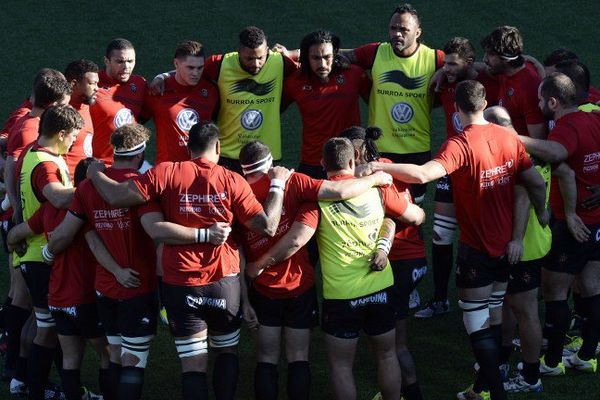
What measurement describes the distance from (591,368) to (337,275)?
249 centimetres

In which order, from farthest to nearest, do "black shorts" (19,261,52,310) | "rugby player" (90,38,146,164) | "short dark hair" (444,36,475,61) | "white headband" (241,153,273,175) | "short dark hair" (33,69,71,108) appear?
"rugby player" (90,38,146,164) → "short dark hair" (444,36,475,61) → "short dark hair" (33,69,71,108) → "black shorts" (19,261,52,310) → "white headband" (241,153,273,175)

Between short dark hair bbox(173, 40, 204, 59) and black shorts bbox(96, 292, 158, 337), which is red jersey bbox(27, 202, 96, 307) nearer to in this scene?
black shorts bbox(96, 292, 158, 337)

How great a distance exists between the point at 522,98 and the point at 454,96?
0.65 m

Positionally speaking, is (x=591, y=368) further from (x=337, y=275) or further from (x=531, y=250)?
(x=337, y=275)

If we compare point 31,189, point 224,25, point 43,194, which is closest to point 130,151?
point 43,194

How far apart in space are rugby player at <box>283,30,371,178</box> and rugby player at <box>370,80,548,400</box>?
210cm

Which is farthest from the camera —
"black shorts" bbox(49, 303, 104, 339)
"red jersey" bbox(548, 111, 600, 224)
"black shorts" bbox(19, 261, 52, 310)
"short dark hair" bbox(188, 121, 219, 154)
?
"red jersey" bbox(548, 111, 600, 224)

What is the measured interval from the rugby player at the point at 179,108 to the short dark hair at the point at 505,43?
8.36ft

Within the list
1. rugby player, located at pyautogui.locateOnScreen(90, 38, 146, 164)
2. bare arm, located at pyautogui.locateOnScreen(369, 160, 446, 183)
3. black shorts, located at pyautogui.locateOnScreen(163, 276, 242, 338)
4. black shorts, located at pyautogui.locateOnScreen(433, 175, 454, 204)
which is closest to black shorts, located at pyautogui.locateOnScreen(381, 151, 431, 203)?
black shorts, located at pyautogui.locateOnScreen(433, 175, 454, 204)

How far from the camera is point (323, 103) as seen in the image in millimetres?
9383

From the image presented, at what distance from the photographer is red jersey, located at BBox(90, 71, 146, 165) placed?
9.22 m

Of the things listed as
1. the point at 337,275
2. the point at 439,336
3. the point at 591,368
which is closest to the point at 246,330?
the point at 439,336

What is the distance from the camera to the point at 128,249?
708cm

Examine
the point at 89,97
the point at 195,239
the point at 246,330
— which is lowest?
the point at 246,330
